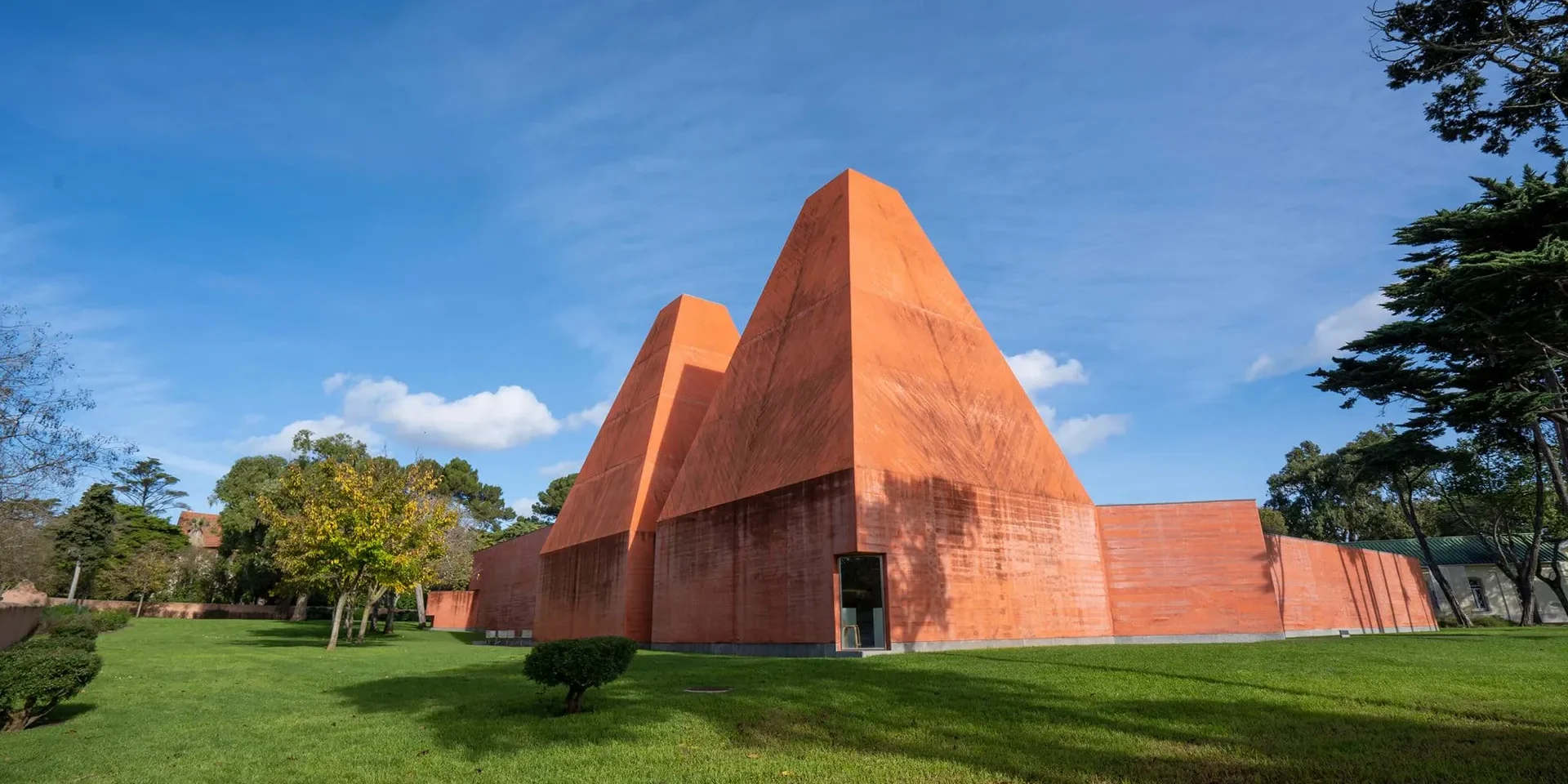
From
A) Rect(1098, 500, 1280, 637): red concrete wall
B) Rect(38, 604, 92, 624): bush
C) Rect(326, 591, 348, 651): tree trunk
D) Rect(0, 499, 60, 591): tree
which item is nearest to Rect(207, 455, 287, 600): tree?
Rect(0, 499, 60, 591): tree

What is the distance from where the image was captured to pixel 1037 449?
2389 centimetres

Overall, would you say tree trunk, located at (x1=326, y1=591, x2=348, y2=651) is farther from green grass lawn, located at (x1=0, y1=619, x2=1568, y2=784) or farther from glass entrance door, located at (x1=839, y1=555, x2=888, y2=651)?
glass entrance door, located at (x1=839, y1=555, x2=888, y2=651)

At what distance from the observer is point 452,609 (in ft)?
169

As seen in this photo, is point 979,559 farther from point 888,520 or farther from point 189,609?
point 189,609

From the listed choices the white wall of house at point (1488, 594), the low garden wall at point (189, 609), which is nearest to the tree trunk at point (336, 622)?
the low garden wall at point (189, 609)

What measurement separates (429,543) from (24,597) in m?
36.0

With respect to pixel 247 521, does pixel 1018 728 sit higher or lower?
lower

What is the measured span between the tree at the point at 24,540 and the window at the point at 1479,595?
214 ft

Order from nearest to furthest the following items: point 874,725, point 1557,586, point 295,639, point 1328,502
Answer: point 874,725 < point 295,639 < point 1557,586 < point 1328,502

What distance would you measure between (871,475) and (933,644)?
14.3ft

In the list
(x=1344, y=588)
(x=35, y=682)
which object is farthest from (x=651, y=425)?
(x=1344, y=588)

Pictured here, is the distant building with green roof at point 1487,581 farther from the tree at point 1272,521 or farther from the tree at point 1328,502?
the tree at point 1272,521

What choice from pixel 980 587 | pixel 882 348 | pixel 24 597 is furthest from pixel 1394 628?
pixel 24 597

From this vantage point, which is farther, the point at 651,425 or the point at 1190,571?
the point at 651,425
